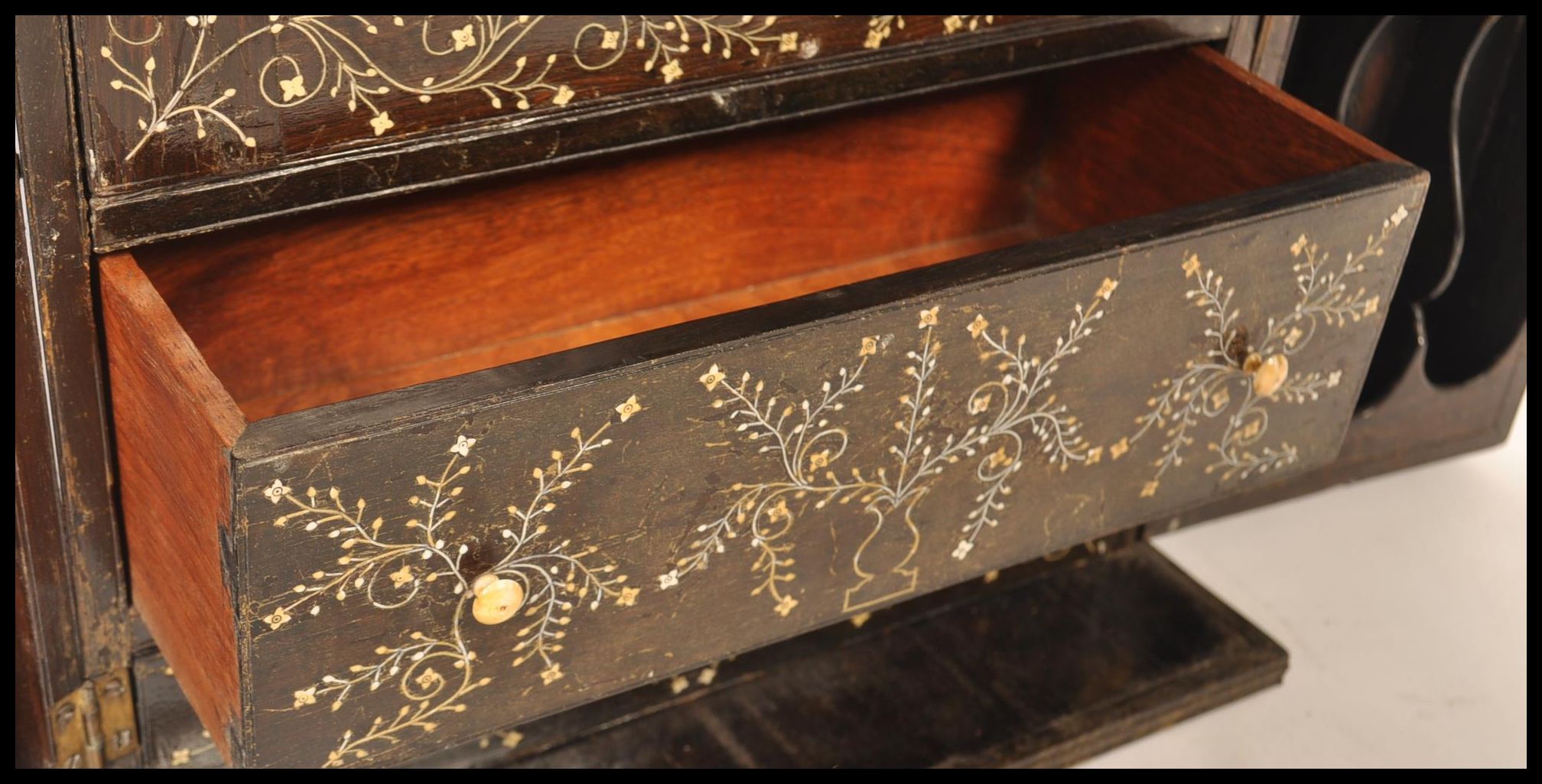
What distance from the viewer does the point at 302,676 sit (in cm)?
86

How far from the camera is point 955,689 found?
133 cm

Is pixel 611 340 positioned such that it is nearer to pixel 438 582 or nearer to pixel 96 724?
pixel 438 582

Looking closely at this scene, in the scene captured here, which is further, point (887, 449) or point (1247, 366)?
point (1247, 366)

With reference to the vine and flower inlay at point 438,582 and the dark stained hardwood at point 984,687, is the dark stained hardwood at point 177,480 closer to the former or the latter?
the vine and flower inlay at point 438,582

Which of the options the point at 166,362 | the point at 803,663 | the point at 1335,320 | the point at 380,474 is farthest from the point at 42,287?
the point at 1335,320

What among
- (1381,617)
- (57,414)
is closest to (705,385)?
(57,414)

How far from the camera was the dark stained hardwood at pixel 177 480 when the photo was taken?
0.81 meters

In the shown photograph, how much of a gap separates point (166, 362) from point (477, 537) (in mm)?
171

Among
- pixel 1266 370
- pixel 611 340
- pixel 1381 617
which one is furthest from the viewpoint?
pixel 1381 617

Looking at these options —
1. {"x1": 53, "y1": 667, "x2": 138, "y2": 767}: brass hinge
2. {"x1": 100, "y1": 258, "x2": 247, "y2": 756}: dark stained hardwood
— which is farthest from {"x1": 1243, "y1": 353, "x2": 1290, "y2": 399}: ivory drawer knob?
{"x1": 53, "y1": 667, "x2": 138, "y2": 767}: brass hinge

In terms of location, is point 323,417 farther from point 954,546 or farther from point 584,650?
point 954,546

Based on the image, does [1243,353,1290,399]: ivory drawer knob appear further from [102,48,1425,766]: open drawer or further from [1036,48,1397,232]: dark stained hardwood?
[1036,48,1397,232]: dark stained hardwood

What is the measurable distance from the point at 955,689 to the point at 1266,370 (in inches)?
15.1

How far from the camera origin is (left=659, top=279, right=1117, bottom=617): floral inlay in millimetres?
923
